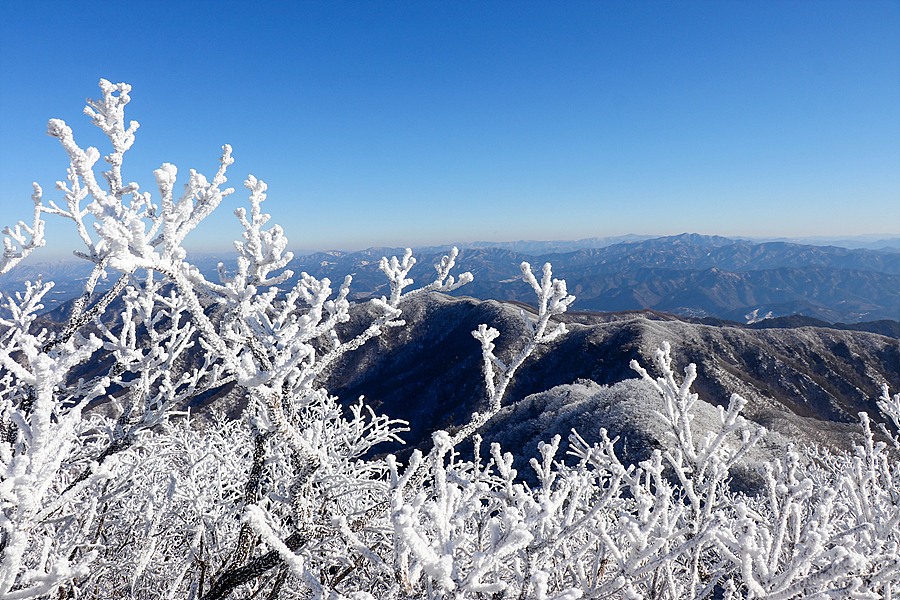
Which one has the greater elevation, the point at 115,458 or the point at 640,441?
the point at 115,458

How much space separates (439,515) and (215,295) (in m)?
2.50

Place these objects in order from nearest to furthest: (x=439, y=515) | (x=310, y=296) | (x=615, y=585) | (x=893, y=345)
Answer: (x=439, y=515)
(x=615, y=585)
(x=310, y=296)
(x=893, y=345)

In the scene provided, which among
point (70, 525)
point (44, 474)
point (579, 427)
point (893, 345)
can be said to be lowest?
point (893, 345)

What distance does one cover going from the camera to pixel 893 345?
6731cm

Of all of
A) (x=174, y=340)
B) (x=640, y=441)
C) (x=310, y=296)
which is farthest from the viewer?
(x=640, y=441)

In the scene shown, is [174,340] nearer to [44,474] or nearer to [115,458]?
[115,458]

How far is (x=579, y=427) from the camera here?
97.6ft

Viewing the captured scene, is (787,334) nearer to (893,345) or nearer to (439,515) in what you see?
(893,345)

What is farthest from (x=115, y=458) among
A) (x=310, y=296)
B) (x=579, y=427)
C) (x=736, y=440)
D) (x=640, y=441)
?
(x=736, y=440)

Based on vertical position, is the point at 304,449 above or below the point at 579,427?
above

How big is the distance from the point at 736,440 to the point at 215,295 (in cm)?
3646

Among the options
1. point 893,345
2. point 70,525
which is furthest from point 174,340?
point 893,345

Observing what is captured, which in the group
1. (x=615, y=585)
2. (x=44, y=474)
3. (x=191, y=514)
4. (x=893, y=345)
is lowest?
(x=893, y=345)

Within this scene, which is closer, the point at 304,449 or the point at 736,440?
the point at 304,449
